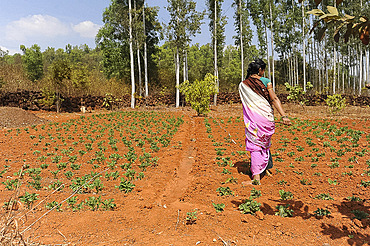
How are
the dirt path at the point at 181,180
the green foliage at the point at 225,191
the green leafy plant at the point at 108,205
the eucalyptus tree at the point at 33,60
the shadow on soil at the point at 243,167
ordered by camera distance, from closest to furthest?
the green leafy plant at the point at 108,205 < the green foliage at the point at 225,191 < the dirt path at the point at 181,180 < the shadow on soil at the point at 243,167 < the eucalyptus tree at the point at 33,60

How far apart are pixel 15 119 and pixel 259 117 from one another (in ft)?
48.9

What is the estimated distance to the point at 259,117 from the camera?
4.34 m

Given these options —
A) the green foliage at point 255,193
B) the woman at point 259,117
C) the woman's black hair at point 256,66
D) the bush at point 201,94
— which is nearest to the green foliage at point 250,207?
the green foliage at point 255,193

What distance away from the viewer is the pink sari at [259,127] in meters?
4.31

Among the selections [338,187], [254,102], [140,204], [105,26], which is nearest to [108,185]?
[140,204]

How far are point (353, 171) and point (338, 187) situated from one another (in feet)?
3.17

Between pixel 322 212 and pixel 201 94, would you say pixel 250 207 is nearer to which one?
pixel 322 212

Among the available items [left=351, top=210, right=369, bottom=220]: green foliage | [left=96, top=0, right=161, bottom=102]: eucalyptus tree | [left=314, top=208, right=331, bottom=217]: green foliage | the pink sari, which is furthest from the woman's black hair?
[left=96, top=0, right=161, bottom=102]: eucalyptus tree

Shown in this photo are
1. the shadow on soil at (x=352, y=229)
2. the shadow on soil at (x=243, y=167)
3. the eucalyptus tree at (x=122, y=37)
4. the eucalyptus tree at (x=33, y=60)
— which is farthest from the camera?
the eucalyptus tree at (x=33, y=60)

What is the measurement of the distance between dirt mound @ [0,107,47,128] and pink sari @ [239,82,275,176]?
45.8ft

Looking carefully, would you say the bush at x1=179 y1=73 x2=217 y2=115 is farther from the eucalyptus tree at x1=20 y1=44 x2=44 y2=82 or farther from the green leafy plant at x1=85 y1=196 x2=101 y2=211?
the eucalyptus tree at x1=20 y1=44 x2=44 y2=82

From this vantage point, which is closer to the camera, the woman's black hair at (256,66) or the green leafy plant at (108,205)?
the green leafy plant at (108,205)

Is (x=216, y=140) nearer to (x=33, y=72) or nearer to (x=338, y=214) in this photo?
(x=338, y=214)

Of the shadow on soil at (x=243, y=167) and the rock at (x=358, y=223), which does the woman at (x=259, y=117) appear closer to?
the shadow on soil at (x=243, y=167)
